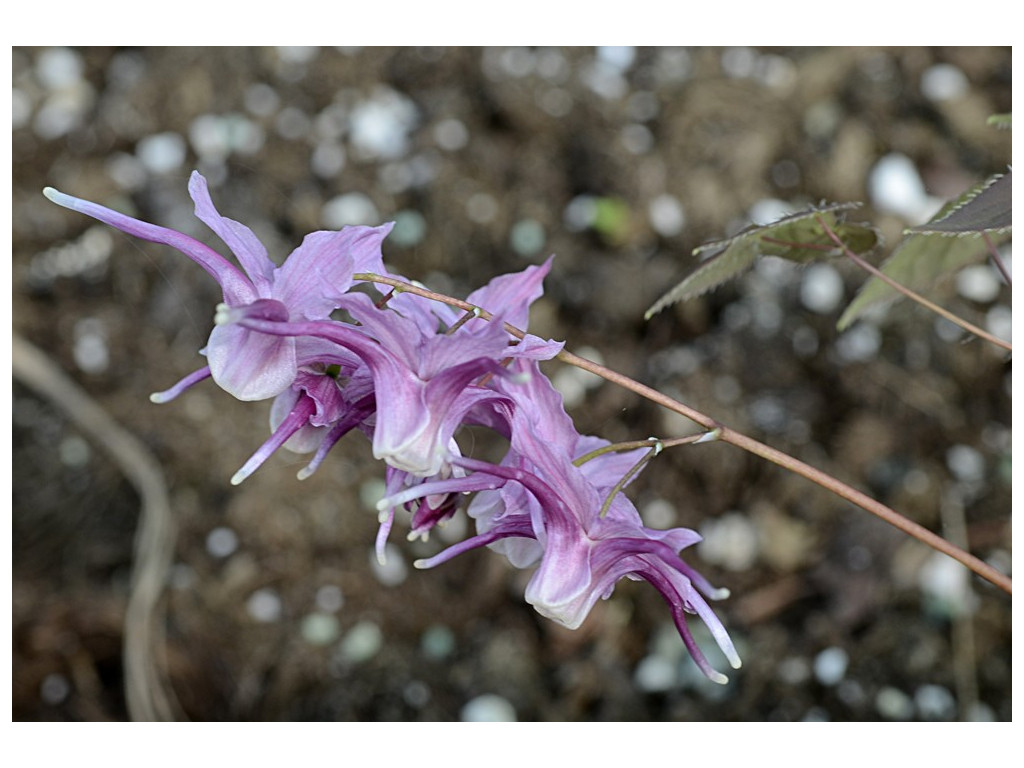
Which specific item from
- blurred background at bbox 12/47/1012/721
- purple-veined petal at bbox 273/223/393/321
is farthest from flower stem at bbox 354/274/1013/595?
blurred background at bbox 12/47/1012/721

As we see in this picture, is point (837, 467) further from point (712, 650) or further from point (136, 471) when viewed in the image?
point (136, 471)

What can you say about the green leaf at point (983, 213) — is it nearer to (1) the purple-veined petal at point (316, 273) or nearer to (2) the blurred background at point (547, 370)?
(1) the purple-veined petal at point (316, 273)

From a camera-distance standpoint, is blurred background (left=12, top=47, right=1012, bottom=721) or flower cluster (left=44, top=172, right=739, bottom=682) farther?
blurred background (left=12, top=47, right=1012, bottom=721)

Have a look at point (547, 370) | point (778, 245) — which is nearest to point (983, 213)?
point (778, 245)

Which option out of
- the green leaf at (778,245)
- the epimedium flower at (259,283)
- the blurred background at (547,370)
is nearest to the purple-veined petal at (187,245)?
the epimedium flower at (259,283)

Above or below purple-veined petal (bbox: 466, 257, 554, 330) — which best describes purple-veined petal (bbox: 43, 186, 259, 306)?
above

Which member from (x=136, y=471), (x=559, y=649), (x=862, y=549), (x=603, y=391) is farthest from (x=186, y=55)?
(x=862, y=549)

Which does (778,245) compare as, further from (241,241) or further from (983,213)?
(241,241)

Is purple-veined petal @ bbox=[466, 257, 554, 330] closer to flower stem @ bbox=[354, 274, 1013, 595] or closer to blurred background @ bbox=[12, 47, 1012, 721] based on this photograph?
flower stem @ bbox=[354, 274, 1013, 595]
